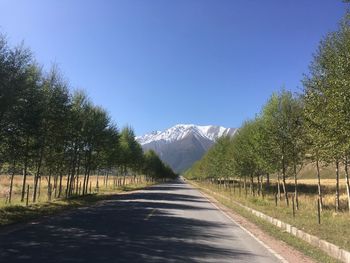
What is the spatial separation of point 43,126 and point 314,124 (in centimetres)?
1584

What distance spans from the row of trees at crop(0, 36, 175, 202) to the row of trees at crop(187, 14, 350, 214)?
12.6 m

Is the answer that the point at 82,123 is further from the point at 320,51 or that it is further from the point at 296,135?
the point at 320,51

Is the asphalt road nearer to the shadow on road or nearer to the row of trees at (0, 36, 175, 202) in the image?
the shadow on road

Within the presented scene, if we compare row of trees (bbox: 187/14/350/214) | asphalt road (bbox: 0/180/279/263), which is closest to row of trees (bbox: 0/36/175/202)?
asphalt road (bbox: 0/180/279/263)

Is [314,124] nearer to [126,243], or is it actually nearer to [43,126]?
[126,243]

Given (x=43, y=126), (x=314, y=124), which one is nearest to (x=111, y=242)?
(x=314, y=124)

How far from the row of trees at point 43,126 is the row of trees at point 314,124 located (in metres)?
12.6

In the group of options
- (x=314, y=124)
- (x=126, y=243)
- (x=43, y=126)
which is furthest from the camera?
(x=43, y=126)

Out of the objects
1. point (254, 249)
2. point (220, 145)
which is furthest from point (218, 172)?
point (254, 249)

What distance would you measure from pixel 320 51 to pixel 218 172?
45679 millimetres

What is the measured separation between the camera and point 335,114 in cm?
1664

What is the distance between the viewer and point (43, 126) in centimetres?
2692

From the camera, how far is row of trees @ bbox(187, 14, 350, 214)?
1677cm

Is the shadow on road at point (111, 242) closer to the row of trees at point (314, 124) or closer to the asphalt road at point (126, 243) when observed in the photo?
the asphalt road at point (126, 243)
